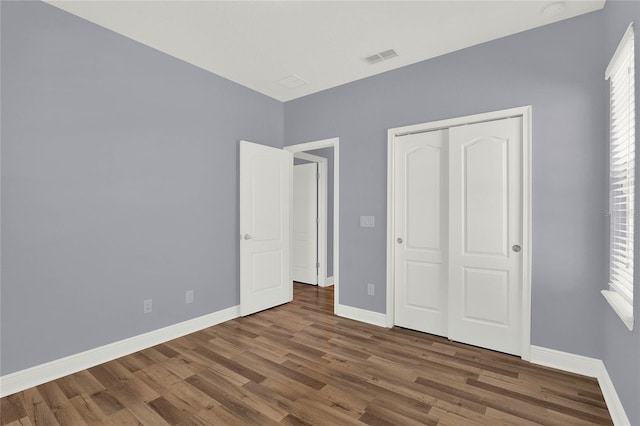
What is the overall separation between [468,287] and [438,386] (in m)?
1.06

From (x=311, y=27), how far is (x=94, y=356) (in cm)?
336

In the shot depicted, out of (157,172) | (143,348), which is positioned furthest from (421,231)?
(143,348)

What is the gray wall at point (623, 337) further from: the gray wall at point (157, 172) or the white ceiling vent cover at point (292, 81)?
the white ceiling vent cover at point (292, 81)

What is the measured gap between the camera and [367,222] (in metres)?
3.67

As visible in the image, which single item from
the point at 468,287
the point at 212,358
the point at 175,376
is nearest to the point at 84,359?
the point at 175,376

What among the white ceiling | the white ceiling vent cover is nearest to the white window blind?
the white ceiling

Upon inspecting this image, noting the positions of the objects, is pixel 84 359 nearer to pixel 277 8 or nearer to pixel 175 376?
pixel 175 376

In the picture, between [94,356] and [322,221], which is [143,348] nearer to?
[94,356]

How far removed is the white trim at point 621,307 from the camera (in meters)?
1.65

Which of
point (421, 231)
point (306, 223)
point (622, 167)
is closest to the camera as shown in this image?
point (622, 167)

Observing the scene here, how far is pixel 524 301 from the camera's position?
2686 mm

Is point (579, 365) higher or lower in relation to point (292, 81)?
lower

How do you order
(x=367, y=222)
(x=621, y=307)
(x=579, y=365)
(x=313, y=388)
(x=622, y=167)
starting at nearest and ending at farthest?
(x=621, y=307)
(x=622, y=167)
(x=313, y=388)
(x=579, y=365)
(x=367, y=222)

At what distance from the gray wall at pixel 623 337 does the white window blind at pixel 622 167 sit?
4.9 inches
